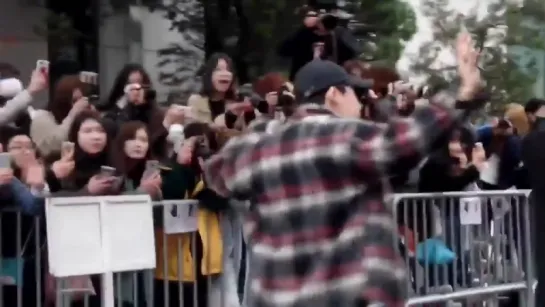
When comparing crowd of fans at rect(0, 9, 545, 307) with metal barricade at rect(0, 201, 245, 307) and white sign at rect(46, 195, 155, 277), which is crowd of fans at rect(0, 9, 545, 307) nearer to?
metal barricade at rect(0, 201, 245, 307)

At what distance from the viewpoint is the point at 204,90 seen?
28.4 feet

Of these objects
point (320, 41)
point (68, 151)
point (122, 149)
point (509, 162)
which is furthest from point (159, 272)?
point (509, 162)

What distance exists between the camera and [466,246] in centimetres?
893

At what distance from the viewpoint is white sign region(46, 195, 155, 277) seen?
6.39 meters

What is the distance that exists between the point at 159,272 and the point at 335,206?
3.00 m

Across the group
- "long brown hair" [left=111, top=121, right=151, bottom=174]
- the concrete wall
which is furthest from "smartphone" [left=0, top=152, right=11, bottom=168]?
the concrete wall

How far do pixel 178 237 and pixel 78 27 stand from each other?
9111mm

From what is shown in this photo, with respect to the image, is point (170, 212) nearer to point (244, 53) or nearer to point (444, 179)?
point (444, 179)

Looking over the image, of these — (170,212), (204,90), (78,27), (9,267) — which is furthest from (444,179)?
(78,27)

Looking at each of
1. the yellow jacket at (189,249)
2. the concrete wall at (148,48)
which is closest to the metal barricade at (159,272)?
the yellow jacket at (189,249)

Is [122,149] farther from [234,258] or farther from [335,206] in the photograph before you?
[335,206]

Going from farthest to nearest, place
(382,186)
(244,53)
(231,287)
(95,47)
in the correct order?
(95,47) < (244,53) < (231,287) < (382,186)

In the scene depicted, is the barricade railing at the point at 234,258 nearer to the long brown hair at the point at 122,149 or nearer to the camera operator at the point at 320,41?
the long brown hair at the point at 122,149

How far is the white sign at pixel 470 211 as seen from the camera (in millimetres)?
8852
